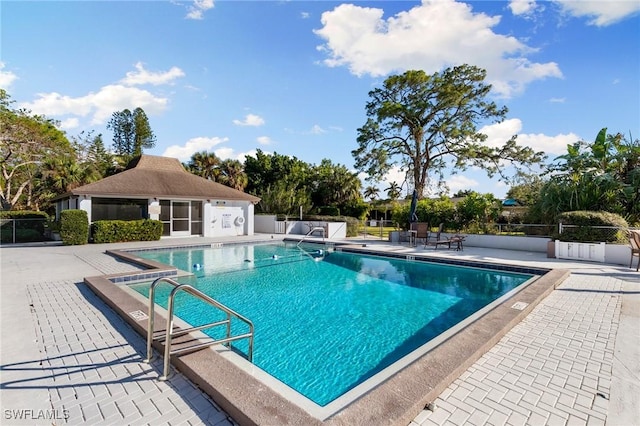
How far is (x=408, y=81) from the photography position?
990 inches

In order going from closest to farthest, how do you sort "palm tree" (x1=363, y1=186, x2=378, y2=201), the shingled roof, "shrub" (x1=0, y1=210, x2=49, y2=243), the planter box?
the planter box < "shrub" (x1=0, y1=210, x2=49, y2=243) < the shingled roof < "palm tree" (x1=363, y1=186, x2=378, y2=201)

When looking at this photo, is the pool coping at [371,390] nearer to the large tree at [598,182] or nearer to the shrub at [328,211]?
the large tree at [598,182]

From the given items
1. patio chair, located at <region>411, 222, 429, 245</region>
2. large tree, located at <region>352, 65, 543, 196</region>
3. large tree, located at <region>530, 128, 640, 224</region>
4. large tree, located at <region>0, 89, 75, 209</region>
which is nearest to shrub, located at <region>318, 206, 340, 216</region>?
large tree, located at <region>352, 65, 543, 196</region>

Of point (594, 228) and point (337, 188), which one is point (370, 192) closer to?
point (337, 188)

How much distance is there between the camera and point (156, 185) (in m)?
19.2

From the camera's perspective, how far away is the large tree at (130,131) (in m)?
41.5

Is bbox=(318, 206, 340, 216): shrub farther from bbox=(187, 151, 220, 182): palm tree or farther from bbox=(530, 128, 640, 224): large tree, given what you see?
bbox=(530, 128, 640, 224): large tree

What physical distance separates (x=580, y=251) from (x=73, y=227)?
22.0 m

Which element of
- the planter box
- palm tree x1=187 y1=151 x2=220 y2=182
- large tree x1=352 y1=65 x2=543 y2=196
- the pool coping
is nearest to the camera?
the pool coping

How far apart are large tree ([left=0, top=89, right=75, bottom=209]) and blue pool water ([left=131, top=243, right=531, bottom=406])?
17831mm

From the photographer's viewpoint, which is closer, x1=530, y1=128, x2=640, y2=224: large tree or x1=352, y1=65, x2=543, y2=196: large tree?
x1=530, y1=128, x2=640, y2=224: large tree

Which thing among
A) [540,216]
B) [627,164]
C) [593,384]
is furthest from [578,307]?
[627,164]

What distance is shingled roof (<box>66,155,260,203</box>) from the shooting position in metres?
17.1

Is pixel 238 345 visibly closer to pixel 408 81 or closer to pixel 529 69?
pixel 529 69
